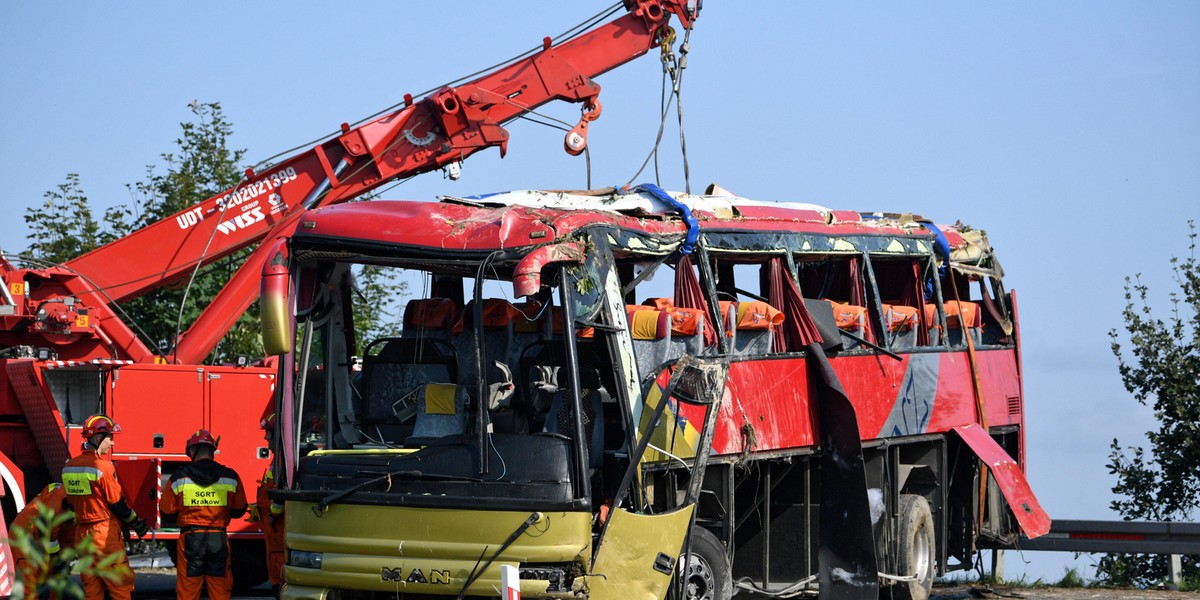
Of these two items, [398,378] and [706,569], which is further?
[398,378]

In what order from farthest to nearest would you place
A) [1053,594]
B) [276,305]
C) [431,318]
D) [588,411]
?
[1053,594] → [431,318] → [588,411] → [276,305]

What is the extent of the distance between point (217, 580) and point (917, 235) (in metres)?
7.28

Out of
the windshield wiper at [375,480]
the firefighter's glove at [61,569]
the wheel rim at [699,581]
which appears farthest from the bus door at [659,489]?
the firefighter's glove at [61,569]

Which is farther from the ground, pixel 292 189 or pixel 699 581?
pixel 292 189

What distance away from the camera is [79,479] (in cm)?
1205

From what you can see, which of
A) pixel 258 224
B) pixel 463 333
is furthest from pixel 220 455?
pixel 463 333

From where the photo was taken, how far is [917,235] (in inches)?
603

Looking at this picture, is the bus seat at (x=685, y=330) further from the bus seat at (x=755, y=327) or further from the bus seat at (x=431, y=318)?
the bus seat at (x=431, y=318)

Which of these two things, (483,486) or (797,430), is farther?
(797,430)

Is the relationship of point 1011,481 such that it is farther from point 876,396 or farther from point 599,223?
point 599,223

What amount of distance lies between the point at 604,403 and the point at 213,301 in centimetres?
830

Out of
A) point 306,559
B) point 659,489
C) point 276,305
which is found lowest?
point 306,559

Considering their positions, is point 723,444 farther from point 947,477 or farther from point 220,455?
point 220,455

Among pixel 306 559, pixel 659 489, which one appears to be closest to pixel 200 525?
pixel 306 559
